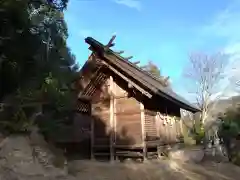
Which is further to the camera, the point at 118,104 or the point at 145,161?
the point at 118,104

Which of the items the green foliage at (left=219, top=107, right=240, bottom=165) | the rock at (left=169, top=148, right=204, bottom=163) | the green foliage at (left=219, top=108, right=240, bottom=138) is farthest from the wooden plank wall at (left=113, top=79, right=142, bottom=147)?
the green foliage at (left=219, top=108, right=240, bottom=138)

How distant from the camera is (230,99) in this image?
130 ft

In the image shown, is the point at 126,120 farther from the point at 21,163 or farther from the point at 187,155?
the point at 21,163

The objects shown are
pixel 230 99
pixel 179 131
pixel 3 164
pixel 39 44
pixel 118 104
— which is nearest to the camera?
pixel 3 164

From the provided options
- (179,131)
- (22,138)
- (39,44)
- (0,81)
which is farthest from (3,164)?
(179,131)

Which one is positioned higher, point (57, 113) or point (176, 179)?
point (57, 113)

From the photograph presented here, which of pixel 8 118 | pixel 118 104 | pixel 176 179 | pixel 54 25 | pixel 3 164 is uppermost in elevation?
pixel 54 25

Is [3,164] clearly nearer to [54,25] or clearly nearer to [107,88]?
[54,25]

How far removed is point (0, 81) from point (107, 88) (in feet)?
22.6

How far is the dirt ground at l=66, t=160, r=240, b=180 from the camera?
1170cm

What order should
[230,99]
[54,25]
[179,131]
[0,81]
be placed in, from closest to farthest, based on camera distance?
[0,81], [54,25], [179,131], [230,99]

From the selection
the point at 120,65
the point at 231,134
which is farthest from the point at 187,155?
the point at 231,134

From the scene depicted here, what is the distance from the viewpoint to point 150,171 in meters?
12.6

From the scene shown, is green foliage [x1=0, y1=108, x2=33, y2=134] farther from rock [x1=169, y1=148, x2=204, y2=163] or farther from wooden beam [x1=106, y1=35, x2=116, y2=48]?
rock [x1=169, y1=148, x2=204, y2=163]
